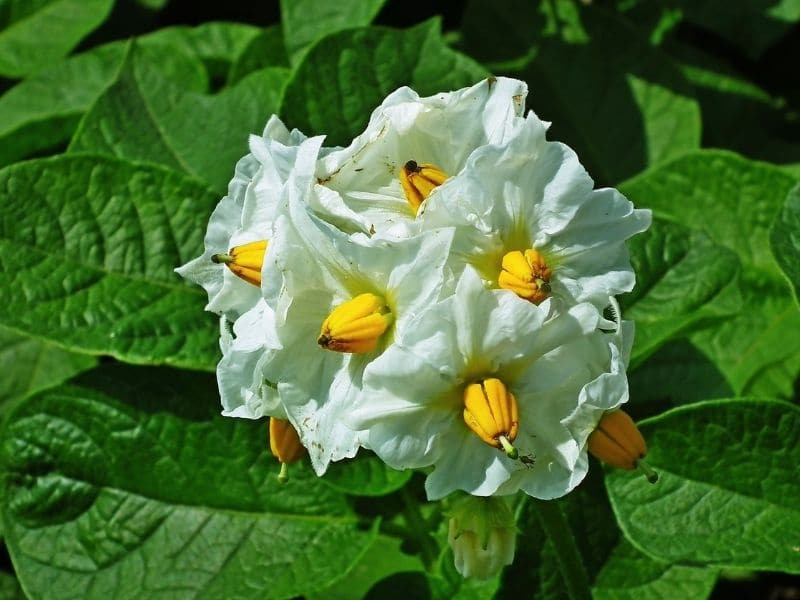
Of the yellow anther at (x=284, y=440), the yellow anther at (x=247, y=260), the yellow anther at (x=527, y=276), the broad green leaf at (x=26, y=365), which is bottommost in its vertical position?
the broad green leaf at (x=26, y=365)

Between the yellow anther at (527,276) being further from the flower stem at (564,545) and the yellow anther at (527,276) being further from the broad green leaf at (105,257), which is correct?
the broad green leaf at (105,257)

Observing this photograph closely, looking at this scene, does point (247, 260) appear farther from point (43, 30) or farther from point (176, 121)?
point (43, 30)

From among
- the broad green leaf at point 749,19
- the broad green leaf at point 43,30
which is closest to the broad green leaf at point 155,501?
the broad green leaf at point 43,30

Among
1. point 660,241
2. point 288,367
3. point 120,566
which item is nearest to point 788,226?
point 660,241

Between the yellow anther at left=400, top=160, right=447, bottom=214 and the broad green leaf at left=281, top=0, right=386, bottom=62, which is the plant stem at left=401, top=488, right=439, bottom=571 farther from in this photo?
the broad green leaf at left=281, top=0, right=386, bottom=62

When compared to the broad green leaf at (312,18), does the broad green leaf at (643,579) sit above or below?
below
